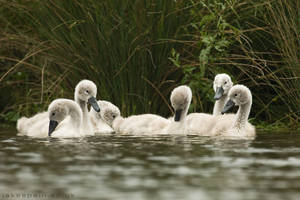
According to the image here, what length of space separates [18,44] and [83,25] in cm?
154

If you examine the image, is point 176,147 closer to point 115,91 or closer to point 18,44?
point 115,91

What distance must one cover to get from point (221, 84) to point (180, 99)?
69 cm

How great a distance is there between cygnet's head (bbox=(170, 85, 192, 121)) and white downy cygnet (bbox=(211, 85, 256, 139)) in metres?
0.44

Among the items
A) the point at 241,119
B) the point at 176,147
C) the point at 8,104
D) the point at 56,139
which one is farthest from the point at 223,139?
the point at 8,104

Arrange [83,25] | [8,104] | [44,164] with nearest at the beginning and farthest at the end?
[44,164] → [83,25] → [8,104]

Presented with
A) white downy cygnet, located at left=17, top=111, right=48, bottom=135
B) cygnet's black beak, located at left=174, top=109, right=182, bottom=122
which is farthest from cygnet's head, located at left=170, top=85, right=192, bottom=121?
white downy cygnet, located at left=17, top=111, right=48, bottom=135

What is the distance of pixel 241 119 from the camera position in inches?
337

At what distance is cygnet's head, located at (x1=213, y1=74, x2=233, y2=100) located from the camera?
9.00m

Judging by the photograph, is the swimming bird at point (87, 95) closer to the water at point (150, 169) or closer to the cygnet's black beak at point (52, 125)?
the cygnet's black beak at point (52, 125)

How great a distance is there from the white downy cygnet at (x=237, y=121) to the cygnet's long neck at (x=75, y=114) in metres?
1.60

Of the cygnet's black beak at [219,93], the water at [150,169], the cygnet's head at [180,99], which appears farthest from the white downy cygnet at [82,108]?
the cygnet's black beak at [219,93]

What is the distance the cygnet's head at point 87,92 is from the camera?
8938mm

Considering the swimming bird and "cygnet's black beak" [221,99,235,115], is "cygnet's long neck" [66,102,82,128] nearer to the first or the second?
the swimming bird

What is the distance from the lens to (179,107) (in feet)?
28.9
